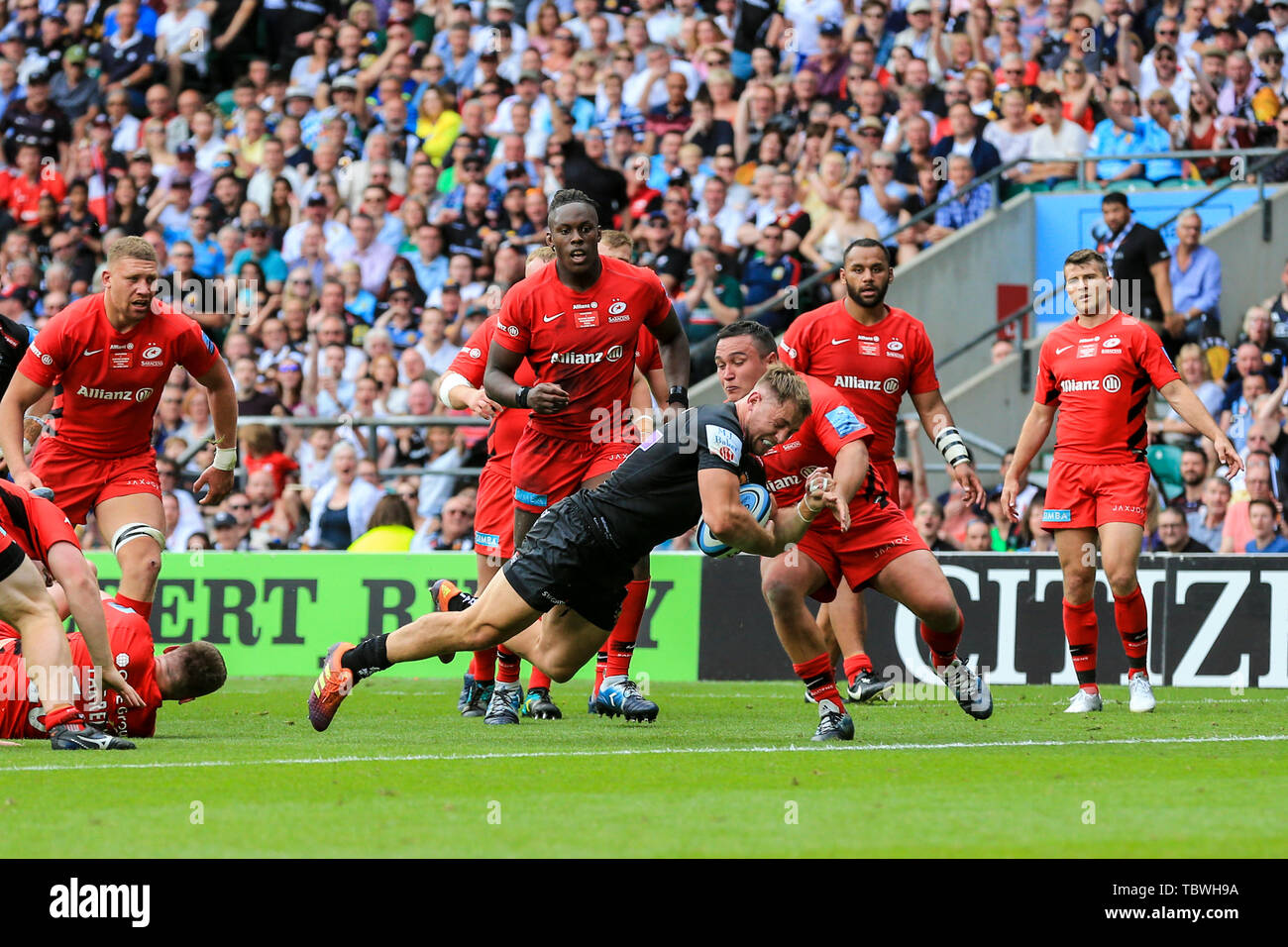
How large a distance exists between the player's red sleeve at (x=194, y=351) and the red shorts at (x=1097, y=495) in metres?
4.89

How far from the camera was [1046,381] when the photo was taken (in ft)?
37.8

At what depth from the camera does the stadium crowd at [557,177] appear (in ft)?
56.4

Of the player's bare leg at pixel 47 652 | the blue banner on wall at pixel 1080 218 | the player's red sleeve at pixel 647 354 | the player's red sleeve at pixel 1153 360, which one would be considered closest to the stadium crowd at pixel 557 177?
the blue banner on wall at pixel 1080 218

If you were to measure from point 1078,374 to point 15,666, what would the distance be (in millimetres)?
6154

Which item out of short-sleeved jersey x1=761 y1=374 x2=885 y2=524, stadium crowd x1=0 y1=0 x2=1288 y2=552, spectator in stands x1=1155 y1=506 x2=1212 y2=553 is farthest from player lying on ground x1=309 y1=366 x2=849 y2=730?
stadium crowd x1=0 y1=0 x2=1288 y2=552

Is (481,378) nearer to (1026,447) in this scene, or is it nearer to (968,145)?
(1026,447)

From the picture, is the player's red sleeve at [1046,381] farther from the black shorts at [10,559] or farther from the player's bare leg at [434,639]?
the black shorts at [10,559]

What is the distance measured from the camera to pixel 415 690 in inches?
555

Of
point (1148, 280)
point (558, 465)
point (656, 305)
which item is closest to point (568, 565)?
point (558, 465)

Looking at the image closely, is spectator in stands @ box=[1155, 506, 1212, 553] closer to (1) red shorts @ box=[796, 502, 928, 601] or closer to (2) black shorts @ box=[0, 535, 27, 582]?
(1) red shorts @ box=[796, 502, 928, 601]

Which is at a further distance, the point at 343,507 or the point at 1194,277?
the point at 343,507

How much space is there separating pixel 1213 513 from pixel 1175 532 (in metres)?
0.80

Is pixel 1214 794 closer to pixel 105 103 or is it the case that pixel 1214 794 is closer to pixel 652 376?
pixel 652 376
